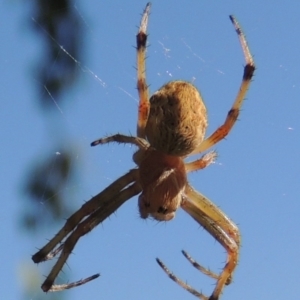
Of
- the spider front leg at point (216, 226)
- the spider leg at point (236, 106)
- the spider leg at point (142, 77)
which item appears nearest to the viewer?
the spider leg at point (142, 77)

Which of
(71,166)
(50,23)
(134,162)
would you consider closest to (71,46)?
(50,23)

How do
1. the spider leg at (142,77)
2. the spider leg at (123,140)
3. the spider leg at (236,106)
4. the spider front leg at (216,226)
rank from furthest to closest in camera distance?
the spider front leg at (216,226) → the spider leg at (236,106) → the spider leg at (142,77) → the spider leg at (123,140)

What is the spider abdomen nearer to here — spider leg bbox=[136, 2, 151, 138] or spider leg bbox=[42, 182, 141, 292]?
spider leg bbox=[136, 2, 151, 138]

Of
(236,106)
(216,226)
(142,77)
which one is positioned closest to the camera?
(142,77)

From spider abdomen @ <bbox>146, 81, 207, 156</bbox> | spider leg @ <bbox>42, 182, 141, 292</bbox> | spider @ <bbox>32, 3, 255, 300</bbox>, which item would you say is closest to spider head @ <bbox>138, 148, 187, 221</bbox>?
spider @ <bbox>32, 3, 255, 300</bbox>

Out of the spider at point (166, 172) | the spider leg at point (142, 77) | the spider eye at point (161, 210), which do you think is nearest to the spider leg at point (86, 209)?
the spider at point (166, 172)

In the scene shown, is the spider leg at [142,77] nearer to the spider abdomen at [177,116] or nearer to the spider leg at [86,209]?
the spider abdomen at [177,116]

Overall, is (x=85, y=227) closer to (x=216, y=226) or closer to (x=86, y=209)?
(x=86, y=209)

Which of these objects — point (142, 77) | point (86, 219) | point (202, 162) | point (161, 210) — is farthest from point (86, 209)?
point (142, 77)
